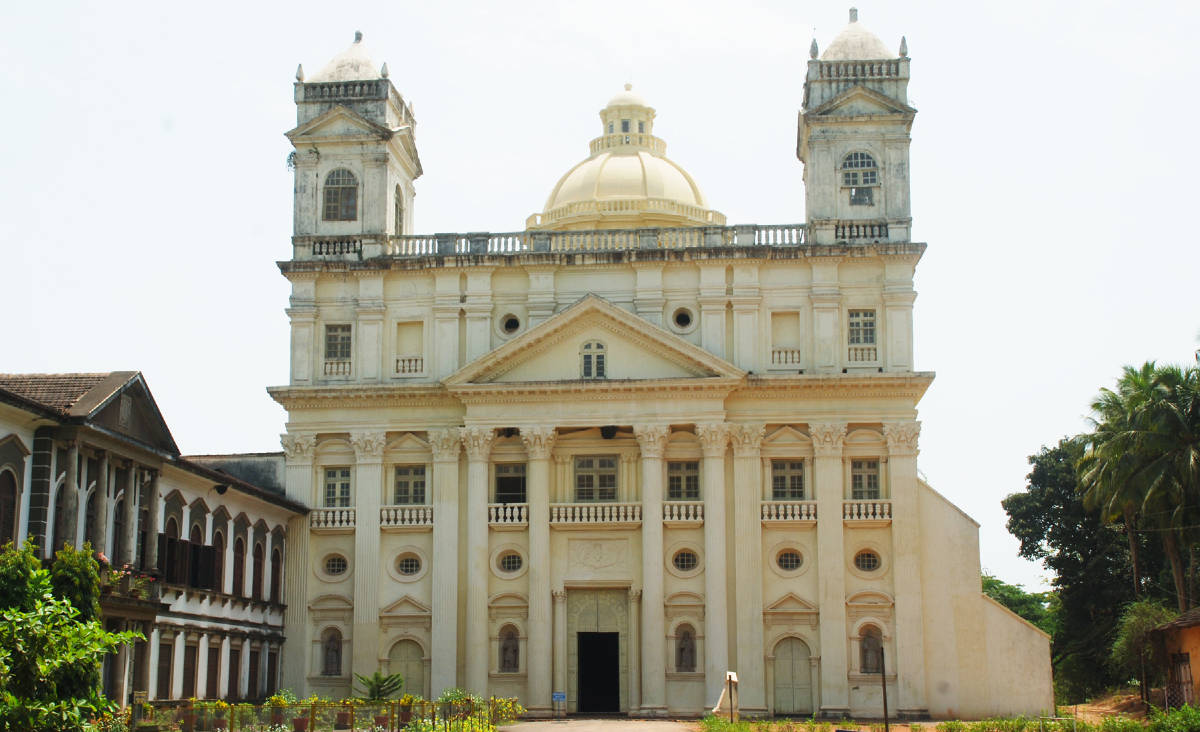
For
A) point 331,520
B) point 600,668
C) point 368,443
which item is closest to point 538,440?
point 368,443

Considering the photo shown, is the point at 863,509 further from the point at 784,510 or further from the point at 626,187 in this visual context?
the point at 626,187

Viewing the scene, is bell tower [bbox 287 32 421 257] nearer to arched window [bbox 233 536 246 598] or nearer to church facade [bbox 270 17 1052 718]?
church facade [bbox 270 17 1052 718]

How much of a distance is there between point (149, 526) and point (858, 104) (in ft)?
81.2

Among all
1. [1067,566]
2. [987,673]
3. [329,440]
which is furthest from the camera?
[1067,566]

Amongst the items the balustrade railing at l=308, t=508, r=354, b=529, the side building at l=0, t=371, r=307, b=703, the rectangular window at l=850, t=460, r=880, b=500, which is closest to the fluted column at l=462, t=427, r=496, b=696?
the balustrade railing at l=308, t=508, r=354, b=529

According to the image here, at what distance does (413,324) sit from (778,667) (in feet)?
49.5

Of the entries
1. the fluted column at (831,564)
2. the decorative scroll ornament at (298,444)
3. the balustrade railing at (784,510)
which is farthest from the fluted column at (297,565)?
the fluted column at (831,564)

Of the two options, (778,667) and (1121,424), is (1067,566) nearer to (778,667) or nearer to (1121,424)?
(1121,424)

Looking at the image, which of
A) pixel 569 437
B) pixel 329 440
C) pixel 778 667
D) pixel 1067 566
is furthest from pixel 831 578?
pixel 1067 566

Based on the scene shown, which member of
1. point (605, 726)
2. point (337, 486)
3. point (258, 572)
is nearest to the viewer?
point (605, 726)

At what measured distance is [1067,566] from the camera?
61.6 meters

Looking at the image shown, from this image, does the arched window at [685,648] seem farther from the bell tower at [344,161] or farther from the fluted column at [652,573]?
the bell tower at [344,161]

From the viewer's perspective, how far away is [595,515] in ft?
147

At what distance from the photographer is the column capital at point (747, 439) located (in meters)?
44.3
